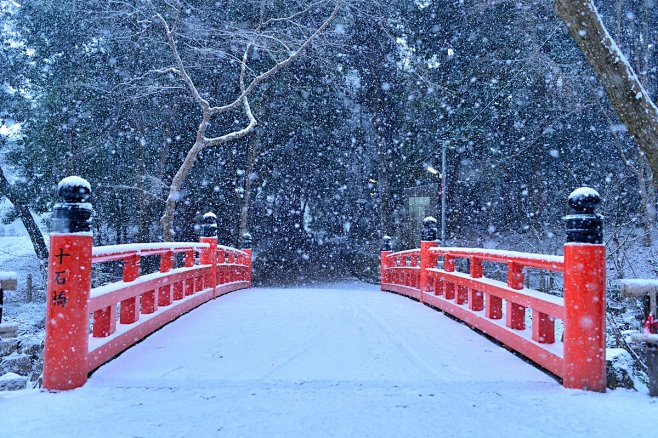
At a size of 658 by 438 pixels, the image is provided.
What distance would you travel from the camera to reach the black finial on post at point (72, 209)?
3.46 metres

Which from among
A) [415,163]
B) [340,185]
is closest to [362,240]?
[340,185]

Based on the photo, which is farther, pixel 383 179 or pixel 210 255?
pixel 383 179

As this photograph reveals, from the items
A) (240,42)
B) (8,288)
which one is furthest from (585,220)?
A: (240,42)

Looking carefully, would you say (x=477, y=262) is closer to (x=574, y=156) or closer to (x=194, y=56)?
(x=194, y=56)

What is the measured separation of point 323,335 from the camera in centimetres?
537

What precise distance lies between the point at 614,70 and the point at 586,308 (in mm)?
4740

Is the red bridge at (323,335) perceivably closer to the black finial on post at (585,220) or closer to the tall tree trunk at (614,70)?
the black finial on post at (585,220)

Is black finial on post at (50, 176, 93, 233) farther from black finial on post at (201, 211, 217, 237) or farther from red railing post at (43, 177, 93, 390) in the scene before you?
black finial on post at (201, 211, 217, 237)

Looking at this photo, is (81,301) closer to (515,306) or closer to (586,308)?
(586,308)

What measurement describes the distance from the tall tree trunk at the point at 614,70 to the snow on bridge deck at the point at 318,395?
4.04 m

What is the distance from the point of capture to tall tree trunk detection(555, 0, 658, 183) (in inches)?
266

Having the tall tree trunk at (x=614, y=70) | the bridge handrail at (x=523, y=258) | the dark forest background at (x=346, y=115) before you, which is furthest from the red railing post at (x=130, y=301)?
the dark forest background at (x=346, y=115)

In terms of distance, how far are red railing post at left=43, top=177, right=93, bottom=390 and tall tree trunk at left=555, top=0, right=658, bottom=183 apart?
650 centimetres

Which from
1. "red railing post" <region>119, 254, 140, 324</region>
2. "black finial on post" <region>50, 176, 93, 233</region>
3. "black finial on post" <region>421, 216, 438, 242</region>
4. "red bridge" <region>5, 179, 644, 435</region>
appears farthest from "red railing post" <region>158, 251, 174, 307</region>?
"black finial on post" <region>421, 216, 438, 242</region>
